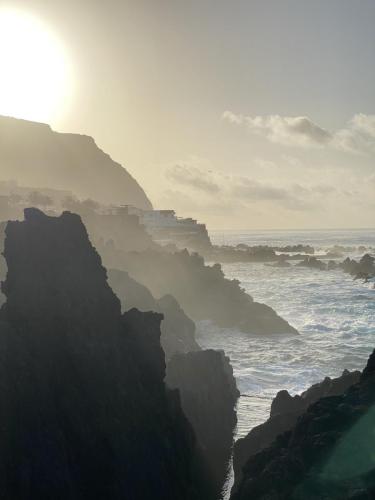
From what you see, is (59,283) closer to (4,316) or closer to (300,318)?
(4,316)

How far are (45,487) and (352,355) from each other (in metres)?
33.8

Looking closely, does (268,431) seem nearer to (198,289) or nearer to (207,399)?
(207,399)

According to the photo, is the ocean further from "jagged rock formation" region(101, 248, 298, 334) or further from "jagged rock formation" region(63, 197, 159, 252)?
"jagged rock formation" region(63, 197, 159, 252)

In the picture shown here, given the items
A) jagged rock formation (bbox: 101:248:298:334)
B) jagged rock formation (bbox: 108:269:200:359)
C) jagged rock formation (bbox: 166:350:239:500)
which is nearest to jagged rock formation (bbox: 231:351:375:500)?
jagged rock formation (bbox: 166:350:239:500)

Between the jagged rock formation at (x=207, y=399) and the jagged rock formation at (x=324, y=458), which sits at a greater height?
the jagged rock formation at (x=324, y=458)

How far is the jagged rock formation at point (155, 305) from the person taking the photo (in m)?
35.9

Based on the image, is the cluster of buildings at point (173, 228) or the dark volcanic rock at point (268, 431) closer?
the dark volcanic rock at point (268, 431)

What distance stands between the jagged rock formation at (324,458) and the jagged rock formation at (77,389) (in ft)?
10.2

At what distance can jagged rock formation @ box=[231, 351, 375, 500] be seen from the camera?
10.9 m

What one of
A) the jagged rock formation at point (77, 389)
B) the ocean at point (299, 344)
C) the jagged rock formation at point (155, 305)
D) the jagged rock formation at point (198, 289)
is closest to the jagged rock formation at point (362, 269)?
the ocean at point (299, 344)

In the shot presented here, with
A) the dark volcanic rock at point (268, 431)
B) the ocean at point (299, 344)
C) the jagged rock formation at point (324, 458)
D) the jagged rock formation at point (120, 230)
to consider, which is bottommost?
the ocean at point (299, 344)

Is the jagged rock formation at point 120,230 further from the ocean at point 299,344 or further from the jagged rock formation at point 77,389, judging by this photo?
the jagged rock formation at point 77,389

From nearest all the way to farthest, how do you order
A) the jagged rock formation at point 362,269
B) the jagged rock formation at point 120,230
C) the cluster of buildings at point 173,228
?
the jagged rock formation at point 120,230 < the jagged rock formation at point 362,269 < the cluster of buildings at point 173,228

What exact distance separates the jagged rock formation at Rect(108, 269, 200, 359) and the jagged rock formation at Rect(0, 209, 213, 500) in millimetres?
17494
